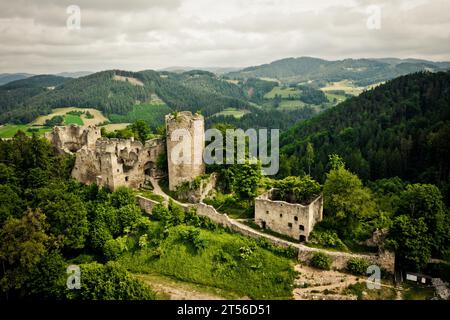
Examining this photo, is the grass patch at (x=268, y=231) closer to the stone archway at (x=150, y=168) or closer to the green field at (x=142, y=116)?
the stone archway at (x=150, y=168)

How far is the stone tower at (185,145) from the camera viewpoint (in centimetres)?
4078

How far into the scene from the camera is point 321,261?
30891 millimetres

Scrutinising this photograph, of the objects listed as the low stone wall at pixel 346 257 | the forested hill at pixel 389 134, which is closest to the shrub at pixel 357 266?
the low stone wall at pixel 346 257

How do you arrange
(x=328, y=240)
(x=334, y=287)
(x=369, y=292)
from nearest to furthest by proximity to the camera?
(x=369, y=292), (x=334, y=287), (x=328, y=240)

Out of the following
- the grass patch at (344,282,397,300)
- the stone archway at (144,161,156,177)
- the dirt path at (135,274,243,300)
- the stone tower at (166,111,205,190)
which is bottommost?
the dirt path at (135,274,243,300)

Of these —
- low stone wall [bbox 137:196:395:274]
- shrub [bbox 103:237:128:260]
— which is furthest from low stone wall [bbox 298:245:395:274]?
shrub [bbox 103:237:128:260]

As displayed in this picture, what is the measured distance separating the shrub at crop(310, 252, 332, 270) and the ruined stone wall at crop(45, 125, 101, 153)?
106ft

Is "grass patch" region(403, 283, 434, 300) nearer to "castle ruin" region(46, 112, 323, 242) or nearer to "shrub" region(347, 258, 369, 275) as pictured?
"shrub" region(347, 258, 369, 275)

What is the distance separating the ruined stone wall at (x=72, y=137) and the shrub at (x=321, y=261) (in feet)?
106

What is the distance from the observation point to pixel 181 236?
117 ft

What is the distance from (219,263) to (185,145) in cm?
1448

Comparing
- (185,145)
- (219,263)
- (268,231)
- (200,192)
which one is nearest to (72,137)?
(185,145)

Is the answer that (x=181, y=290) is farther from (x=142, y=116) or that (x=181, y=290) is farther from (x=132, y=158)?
(x=142, y=116)

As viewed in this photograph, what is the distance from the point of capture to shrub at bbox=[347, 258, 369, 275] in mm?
30438
